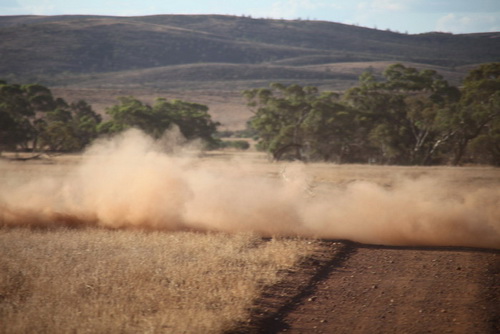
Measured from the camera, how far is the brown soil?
284 inches

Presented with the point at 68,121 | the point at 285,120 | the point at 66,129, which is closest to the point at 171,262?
the point at 285,120

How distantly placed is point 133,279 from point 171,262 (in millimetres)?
1243

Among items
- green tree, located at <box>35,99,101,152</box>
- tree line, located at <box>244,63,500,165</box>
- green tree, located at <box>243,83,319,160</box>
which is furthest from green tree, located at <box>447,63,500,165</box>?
green tree, located at <box>35,99,101,152</box>

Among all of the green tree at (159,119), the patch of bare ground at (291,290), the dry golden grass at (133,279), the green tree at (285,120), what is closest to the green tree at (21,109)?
the green tree at (159,119)

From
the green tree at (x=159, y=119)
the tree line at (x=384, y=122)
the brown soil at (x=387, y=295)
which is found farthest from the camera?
the green tree at (x=159, y=119)

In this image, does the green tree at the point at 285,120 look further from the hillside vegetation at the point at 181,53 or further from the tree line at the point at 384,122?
the hillside vegetation at the point at 181,53

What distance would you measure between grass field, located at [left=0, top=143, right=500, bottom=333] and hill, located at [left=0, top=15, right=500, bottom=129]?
254 ft

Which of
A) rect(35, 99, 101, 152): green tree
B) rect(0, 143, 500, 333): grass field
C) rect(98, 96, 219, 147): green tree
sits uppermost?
rect(0, 143, 500, 333): grass field

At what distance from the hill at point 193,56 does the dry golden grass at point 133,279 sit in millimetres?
79648

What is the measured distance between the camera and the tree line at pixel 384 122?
3606 centimetres

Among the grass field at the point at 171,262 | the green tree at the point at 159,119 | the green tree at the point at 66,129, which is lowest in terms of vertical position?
the green tree at the point at 66,129

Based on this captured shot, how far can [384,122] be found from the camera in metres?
39.1

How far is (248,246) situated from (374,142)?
2803cm

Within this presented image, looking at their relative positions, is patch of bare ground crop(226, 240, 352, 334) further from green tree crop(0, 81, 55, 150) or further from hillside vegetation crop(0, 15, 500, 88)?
hillside vegetation crop(0, 15, 500, 88)
